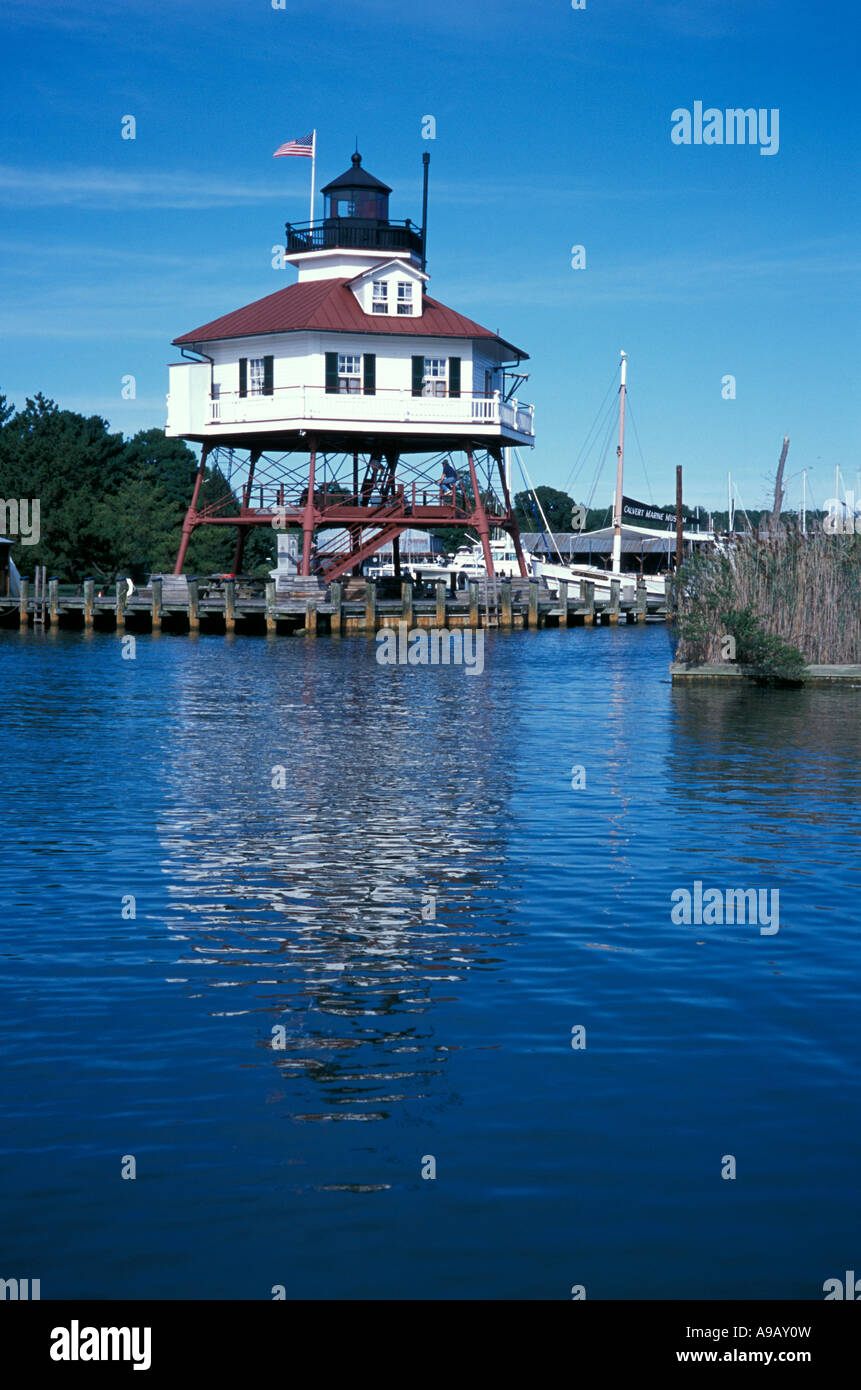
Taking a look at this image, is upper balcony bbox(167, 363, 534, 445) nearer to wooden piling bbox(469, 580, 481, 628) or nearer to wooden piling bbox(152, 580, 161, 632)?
wooden piling bbox(469, 580, 481, 628)

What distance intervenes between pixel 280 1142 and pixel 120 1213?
0.97 metres

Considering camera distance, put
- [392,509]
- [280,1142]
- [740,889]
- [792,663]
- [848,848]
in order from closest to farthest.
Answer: [280,1142]
[740,889]
[848,848]
[792,663]
[392,509]

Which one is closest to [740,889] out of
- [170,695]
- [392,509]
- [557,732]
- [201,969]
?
[201,969]

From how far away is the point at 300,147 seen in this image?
6112 centimetres

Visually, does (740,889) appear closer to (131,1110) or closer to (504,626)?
(131,1110)

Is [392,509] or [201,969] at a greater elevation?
[392,509]

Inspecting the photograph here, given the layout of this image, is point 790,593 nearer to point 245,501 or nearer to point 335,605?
point 335,605

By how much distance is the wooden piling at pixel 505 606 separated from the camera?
207ft

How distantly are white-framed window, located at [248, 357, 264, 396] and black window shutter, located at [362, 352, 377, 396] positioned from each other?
4.33 metres

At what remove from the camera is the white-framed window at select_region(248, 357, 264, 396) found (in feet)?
203

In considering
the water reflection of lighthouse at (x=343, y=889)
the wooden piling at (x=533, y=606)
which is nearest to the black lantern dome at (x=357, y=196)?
the wooden piling at (x=533, y=606)

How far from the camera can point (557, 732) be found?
2580 centimetres

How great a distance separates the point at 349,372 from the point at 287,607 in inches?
420
